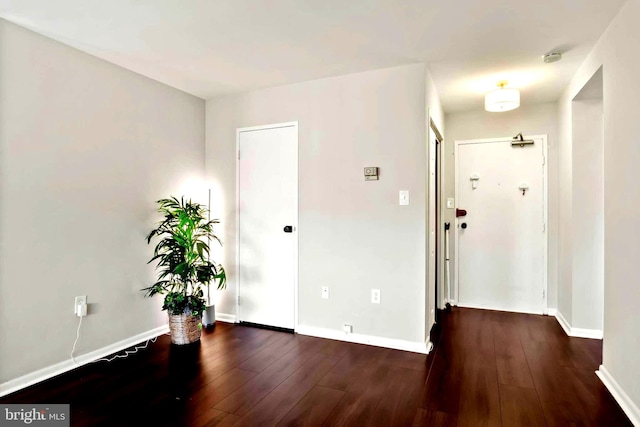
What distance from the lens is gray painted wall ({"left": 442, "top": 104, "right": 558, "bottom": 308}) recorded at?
155 inches

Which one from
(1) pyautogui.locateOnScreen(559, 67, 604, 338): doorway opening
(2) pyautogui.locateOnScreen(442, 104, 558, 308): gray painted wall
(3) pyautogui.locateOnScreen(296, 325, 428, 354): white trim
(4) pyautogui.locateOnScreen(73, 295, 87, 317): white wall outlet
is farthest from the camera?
(2) pyautogui.locateOnScreen(442, 104, 558, 308): gray painted wall

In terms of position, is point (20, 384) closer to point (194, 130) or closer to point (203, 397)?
point (203, 397)

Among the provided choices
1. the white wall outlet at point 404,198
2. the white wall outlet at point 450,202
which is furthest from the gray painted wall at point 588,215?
the white wall outlet at point 404,198

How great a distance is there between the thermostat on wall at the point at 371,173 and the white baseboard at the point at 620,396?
208 centimetres

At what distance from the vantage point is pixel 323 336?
3.22 metres

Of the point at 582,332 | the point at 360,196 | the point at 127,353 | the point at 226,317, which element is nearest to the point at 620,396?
the point at 582,332

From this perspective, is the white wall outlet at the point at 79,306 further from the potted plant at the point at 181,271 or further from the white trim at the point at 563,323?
the white trim at the point at 563,323

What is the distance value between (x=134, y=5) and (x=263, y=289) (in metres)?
2.51

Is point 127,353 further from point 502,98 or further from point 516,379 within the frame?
point 502,98

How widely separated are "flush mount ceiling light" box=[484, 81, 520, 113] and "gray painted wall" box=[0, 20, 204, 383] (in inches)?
120

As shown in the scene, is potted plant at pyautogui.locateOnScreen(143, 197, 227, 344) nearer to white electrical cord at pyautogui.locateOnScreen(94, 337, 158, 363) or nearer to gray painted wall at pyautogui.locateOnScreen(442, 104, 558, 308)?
white electrical cord at pyautogui.locateOnScreen(94, 337, 158, 363)

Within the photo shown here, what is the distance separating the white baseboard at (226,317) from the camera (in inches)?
145

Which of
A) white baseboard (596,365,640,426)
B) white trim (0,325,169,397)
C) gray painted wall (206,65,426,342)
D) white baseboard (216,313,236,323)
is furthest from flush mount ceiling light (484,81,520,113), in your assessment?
white trim (0,325,169,397)

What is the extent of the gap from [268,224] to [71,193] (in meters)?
1.63
